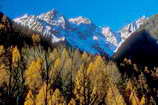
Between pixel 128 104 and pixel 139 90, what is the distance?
8284 mm

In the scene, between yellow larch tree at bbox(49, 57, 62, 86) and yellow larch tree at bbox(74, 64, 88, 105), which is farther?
yellow larch tree at bbox(74, 64, 88, 105)

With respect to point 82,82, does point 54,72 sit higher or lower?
higher

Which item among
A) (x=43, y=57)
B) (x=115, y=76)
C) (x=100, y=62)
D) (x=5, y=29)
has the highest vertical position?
(x=100, y=62)

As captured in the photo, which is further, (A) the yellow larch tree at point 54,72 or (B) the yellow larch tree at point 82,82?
(B) the yellow larch tree at point 82,82

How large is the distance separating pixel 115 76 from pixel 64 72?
17.9m

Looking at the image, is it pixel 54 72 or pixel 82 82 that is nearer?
pixel 54 72

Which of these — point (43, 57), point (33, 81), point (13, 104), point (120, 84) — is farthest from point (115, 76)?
point (43, 57)

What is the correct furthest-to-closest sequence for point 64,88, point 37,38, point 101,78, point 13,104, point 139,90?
point 37,38
point 139,90
point 101,78
point 64,88
point 13,104

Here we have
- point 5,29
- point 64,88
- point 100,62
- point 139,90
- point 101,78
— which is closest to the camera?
point 5,29

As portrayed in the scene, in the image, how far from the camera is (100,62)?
9775 centimetres

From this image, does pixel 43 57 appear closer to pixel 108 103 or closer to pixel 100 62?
pixel 108 103

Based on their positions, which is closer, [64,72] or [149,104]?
[149,104]

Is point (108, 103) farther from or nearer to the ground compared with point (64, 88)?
nearer to the ground

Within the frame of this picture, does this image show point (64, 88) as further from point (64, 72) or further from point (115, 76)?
point (115, 76)
